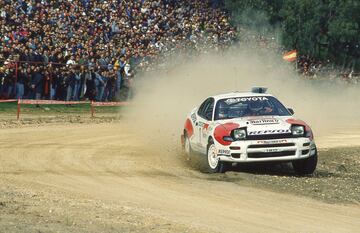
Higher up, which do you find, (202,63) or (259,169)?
(202,63)

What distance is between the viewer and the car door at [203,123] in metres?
15.9

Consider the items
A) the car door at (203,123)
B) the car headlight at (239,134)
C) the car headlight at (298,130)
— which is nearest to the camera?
the car headlight at (239,134)

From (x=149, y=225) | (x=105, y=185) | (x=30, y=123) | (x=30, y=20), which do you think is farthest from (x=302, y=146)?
(x=30, y=20)

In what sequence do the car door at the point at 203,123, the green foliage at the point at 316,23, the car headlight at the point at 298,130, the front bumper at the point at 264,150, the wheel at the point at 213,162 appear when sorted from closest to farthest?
the front bumper at the point at 264,150 → the car headlight at the point at 298,130 → the wheel at the point at 213,162 → the car door at the point at 203,123 → the green foliage at the point at 316,23

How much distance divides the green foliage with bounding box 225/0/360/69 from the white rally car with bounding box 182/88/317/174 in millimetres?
32248

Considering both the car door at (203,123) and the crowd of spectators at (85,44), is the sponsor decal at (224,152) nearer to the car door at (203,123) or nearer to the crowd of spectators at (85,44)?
the car door at (203,123)

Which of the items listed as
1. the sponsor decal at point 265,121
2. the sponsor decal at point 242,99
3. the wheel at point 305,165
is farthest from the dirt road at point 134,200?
the wheel at point 305,165

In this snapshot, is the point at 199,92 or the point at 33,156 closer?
the point at 33,156

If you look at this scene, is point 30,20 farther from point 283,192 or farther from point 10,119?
point 283,192

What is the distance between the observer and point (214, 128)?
50.3 ft

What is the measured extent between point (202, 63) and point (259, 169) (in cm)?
1821

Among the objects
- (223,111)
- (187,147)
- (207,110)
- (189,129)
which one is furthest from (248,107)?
(187,147)

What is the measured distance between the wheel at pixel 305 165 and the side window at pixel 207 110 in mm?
1913

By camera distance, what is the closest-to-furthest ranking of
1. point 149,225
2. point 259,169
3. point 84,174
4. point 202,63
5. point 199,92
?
point 149,225 < point 84,174 < point 259,169 < point 199,92 < point 202,63
